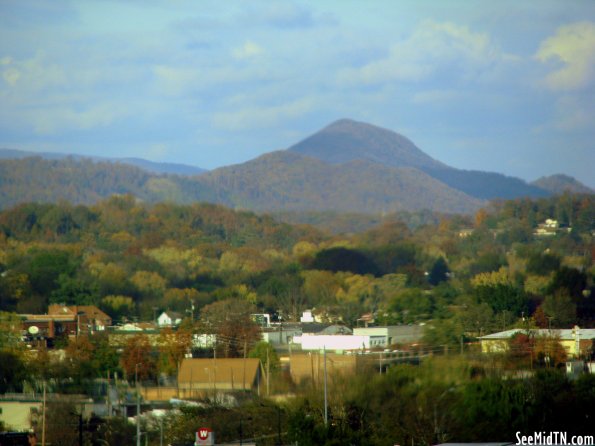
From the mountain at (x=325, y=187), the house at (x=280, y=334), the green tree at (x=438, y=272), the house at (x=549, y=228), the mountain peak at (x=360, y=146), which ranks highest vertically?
the mountain peak at (x=360, y=146)

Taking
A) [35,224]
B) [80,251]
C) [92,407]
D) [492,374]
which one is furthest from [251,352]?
[35,224]

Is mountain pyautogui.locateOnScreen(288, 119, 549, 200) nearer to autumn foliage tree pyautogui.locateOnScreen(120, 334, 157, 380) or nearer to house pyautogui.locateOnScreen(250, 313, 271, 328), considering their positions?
house pyautogui.locateOnScreen(250, 313, 271, 328)

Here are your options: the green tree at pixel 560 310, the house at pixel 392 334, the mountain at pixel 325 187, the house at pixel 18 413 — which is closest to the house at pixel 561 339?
the house at pixel 392 334

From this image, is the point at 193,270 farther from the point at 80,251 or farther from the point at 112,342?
the point at 112,342

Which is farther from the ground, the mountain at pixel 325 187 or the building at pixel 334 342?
the mountain at pixel 325 187

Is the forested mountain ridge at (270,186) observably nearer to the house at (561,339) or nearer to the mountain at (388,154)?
the mountain at (388,154)

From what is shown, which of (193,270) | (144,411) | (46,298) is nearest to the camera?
(144,411)
